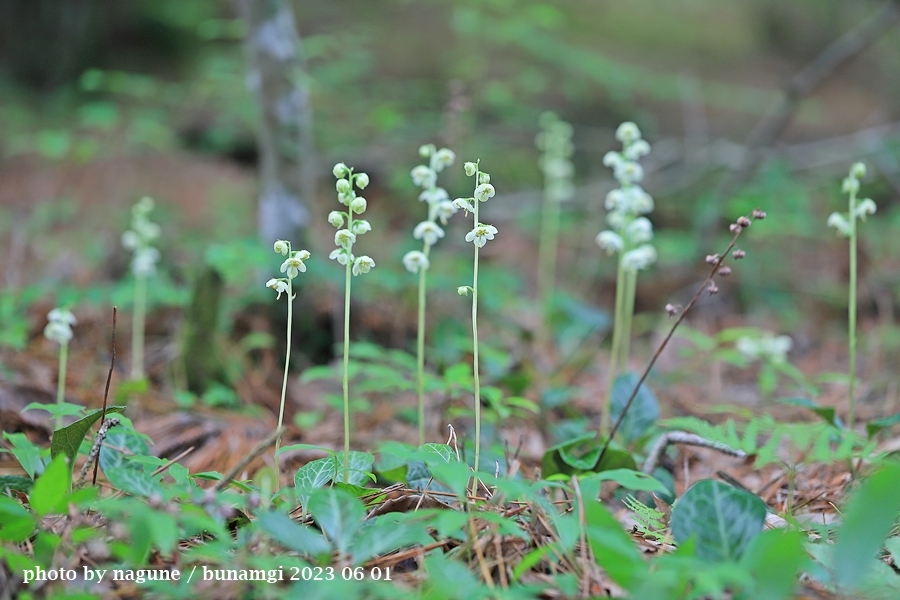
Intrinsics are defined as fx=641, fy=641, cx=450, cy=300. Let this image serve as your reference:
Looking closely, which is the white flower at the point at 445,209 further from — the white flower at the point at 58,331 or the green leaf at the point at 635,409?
the white flower at the point at 58,331

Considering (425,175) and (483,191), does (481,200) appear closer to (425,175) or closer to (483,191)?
(483,191)

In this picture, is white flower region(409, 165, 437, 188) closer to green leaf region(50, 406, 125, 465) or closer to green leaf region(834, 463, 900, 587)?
green leaf region(50, 406, 125, 465)

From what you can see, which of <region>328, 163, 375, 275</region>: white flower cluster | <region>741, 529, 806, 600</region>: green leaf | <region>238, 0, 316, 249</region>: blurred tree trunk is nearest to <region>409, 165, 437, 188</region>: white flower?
<region>328, 163, 375, 275</region>: white flower cluster

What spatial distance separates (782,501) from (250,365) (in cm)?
224

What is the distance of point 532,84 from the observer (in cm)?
A: 491

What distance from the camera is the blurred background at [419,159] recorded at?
10.8ft

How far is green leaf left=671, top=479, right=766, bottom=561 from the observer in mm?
1154

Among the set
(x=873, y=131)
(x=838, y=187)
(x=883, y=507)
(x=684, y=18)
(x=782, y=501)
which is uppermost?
(x=684, y=18)

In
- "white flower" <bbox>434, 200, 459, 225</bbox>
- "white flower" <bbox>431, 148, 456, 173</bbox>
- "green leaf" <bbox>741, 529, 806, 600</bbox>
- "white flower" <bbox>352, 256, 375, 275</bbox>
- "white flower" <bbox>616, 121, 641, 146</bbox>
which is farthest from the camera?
"white flower" <bbox>616, 121, 641, 146</bbox>

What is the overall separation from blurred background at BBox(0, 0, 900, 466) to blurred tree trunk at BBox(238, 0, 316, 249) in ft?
0.04

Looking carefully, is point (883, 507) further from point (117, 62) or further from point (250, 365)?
point (117, 62)

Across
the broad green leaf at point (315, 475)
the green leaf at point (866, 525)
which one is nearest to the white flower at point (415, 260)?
the broad green leaf at point (315, 475)

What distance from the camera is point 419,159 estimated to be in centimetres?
566

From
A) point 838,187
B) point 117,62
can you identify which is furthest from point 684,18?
point 117,62
